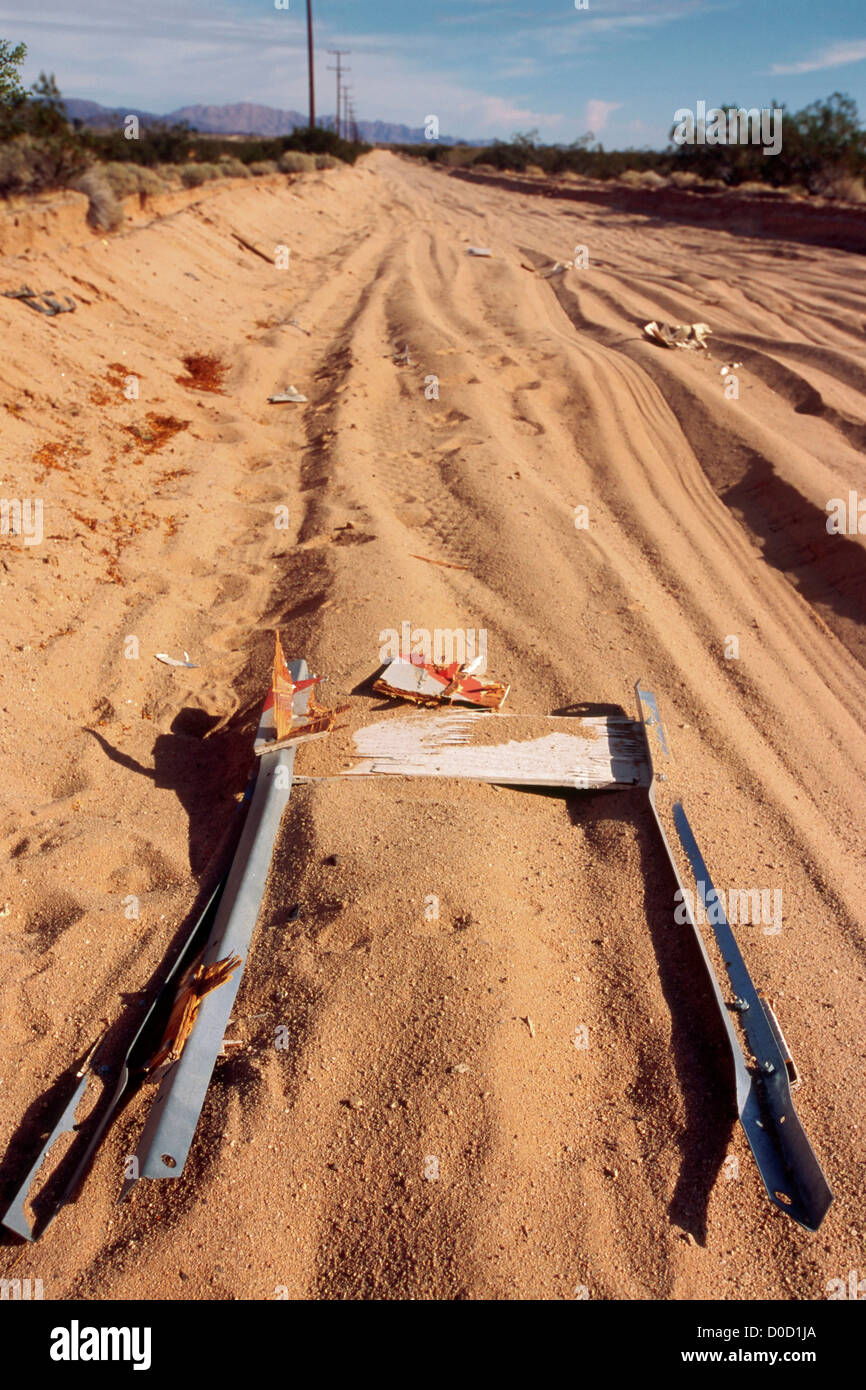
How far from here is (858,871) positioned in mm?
3334

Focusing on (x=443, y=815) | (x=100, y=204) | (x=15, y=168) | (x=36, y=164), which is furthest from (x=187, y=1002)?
(x=36, y=164)

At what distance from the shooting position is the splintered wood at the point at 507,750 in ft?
11.8

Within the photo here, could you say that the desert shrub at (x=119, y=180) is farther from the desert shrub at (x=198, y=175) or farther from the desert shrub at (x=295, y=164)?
the desert shrub at (x=295, y=164)

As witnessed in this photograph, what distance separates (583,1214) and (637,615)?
325cm

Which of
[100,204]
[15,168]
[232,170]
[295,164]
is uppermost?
[295,164]

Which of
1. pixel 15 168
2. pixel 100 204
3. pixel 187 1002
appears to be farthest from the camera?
pixel 15 168

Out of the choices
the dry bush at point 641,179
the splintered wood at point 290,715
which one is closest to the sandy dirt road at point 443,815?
the splintered wood at point 290,715

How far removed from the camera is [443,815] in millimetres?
3338

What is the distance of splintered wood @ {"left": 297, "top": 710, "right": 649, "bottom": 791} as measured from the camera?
358cm

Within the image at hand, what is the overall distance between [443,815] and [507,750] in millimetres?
510

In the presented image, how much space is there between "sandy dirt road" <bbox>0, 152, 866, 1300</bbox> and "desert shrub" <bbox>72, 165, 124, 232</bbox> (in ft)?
12.2

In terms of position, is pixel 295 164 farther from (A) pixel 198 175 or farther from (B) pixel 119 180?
(B) pixel 119 180

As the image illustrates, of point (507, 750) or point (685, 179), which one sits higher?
point (685, 179)

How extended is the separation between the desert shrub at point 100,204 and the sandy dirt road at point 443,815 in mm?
3719
